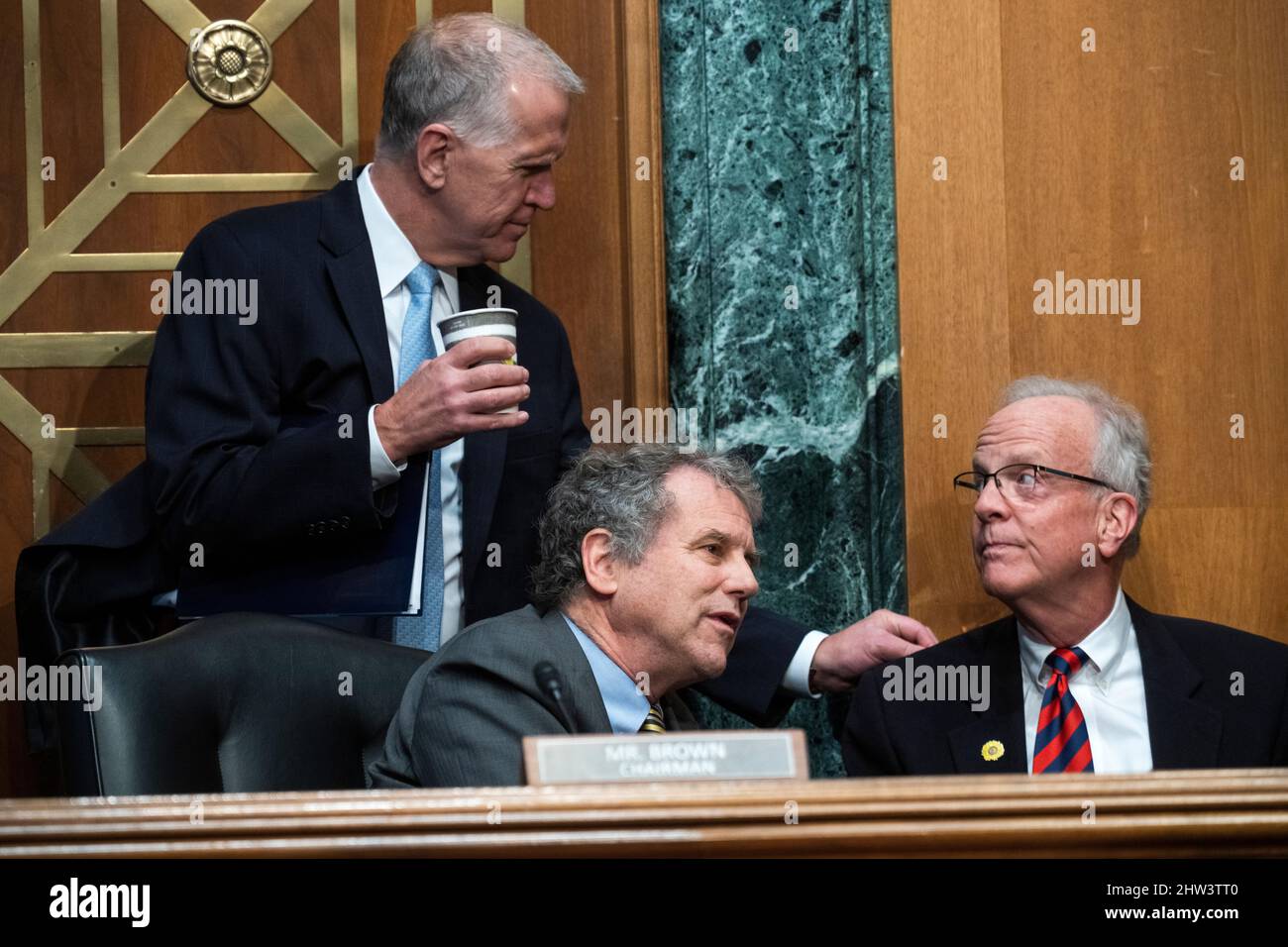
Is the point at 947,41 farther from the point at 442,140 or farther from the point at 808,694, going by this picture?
the point at 808,694

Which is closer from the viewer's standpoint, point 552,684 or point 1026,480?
point 552,684

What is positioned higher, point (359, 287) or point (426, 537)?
point (359, 287)

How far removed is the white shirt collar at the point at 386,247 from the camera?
323 centimetres

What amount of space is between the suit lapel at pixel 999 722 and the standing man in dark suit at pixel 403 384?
0.50ft

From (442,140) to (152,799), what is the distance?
1.87 m

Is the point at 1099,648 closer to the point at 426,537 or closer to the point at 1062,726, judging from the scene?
the point at 1062,726

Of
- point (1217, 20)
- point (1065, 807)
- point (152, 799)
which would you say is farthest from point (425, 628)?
point (1217, 20)

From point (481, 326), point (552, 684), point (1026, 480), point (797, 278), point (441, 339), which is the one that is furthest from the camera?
point (797, 278)

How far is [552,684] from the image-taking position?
2447 millimetres

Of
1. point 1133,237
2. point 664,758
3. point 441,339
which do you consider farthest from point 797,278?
point 664,758

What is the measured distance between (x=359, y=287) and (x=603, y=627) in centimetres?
82

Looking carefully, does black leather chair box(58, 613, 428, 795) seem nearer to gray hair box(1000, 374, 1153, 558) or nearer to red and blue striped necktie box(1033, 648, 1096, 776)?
red and blue striped necktie box(1033, 648, 1096, 776)

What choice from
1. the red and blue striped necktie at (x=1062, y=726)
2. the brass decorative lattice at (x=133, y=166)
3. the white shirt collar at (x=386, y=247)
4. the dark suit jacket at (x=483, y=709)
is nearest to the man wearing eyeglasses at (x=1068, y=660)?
the red and blue striped necktie at (x=1062, y=726)

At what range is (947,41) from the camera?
3.74 m
